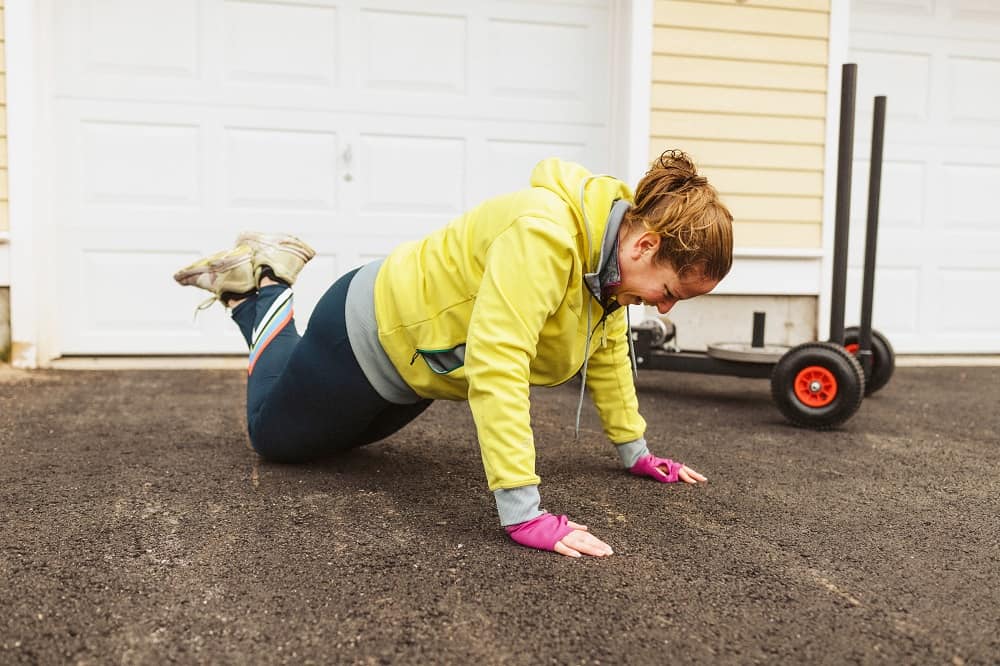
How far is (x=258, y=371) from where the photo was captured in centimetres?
237

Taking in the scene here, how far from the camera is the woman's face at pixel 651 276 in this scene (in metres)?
1.69

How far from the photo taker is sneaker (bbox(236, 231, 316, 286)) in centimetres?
259

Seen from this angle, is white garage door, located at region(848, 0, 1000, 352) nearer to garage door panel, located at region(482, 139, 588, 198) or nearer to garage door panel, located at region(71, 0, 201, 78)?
garage door panel, located at region(482, 139, 588, 198)

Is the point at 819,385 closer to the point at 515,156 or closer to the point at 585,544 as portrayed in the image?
the point at 585,544

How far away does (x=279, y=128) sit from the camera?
4.43 metres

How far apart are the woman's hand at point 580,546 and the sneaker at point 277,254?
1.34m

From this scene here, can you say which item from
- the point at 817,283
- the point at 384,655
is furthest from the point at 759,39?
the point at 384,655

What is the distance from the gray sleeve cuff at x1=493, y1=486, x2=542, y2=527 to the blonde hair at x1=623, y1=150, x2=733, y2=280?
1.71 ft

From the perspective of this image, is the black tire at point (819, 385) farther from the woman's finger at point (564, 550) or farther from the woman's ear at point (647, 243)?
the woman's finger at point (564, 550)

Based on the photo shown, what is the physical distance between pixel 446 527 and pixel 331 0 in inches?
136

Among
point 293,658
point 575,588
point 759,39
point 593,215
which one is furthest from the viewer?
point 759,39

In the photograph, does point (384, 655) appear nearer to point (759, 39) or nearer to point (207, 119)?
point (207, 119)

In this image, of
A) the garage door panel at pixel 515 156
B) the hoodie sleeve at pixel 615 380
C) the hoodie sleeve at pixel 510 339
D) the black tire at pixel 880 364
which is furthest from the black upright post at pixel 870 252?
the hoodie sleeve at pixel 510 339

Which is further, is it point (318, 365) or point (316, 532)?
point (318, 365)
